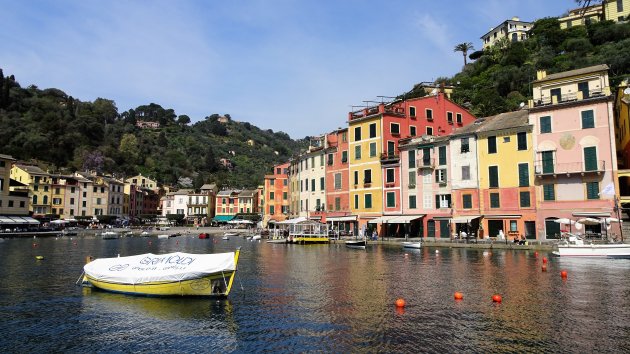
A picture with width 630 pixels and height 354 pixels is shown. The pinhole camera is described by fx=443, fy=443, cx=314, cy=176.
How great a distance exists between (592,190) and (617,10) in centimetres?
8022

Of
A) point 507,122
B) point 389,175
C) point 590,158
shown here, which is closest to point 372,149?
point 389,175

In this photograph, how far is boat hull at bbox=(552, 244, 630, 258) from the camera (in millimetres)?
35625

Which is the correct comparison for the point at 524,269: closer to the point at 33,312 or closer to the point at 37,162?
the point at 33,312

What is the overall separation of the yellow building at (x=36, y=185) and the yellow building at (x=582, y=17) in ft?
436

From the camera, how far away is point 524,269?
101 feet

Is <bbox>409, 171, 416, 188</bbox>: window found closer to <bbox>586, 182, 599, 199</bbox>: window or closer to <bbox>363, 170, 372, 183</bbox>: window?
<bbox>363, 170, 372, 183</bbox>: window

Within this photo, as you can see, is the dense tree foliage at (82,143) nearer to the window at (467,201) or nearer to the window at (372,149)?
the window at (372,149)

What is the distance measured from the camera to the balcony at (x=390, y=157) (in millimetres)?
61572

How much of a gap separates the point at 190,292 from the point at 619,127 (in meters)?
53.1

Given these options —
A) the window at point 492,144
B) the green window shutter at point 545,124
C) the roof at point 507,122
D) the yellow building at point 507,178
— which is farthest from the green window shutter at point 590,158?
the window at point 492,144

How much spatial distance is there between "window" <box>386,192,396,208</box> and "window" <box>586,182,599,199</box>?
23.4 meters

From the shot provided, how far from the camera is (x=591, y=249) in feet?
120

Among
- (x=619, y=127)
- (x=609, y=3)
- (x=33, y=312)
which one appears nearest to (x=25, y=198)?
(x=33, y=312)

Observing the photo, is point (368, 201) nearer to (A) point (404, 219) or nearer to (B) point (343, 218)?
(B) point (343, 218)
